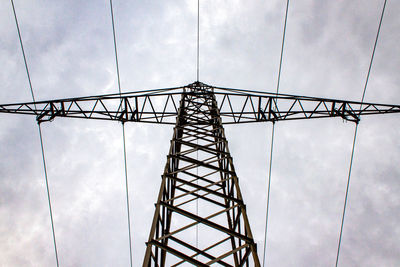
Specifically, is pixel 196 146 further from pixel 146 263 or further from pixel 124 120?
pixel 124 120

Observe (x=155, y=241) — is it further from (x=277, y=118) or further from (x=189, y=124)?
(x=277, y=118)

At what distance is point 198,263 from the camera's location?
4105 mm

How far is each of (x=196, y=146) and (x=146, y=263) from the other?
390 cm

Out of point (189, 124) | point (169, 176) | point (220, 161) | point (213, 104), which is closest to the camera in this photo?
point (169, 176)

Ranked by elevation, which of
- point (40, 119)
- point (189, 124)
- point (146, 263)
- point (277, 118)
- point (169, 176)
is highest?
point (277, 118)

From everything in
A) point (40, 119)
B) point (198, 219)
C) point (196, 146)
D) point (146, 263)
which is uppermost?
point (40, 119)

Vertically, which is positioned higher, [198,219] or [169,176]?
[169,176]

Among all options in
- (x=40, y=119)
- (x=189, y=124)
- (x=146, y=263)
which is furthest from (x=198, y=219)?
(x=40, y=119)

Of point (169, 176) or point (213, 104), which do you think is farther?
point (213, 104)

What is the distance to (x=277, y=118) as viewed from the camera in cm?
1102

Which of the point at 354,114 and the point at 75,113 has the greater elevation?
the point at 354,114

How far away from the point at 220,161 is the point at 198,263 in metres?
3.35

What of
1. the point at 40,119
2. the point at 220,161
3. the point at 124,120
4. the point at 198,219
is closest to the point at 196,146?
the point at 220,161

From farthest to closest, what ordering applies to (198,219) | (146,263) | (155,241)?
1. (198,219)
2. (155,241)
3. (146,263)
